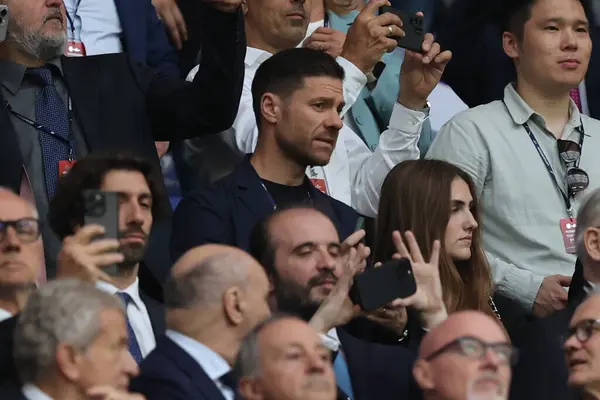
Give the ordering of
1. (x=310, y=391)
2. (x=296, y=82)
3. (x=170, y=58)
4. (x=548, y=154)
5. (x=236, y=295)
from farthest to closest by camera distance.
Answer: (x=170, y=58), (x=548, y=154), (x=296, y=82), (x=236, y=295), (x=310, y=391)

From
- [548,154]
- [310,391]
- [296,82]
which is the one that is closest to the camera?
[310,391]

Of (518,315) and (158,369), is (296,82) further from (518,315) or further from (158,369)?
(158,369)

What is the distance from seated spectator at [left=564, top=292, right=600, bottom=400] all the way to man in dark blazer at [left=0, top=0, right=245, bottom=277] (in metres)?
1.32

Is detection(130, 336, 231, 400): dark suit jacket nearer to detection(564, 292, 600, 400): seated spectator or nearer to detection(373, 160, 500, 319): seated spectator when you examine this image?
detection(564, 292, 600, 400): seated spectator

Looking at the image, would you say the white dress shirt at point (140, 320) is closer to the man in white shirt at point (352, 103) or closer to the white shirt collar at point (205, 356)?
the white shirt collar at point (205, 356)

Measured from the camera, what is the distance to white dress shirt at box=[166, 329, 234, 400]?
389 cm

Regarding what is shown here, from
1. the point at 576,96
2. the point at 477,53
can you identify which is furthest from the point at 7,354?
the point at 576,96

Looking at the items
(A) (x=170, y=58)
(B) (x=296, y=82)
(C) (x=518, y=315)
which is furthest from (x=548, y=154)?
(A) (x=170, y=58)

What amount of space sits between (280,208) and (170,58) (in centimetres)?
152

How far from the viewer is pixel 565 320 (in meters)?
4.66

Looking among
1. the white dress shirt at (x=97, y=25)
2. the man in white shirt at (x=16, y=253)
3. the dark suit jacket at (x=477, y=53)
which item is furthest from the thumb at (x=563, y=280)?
the man in white shirt at (x=16, y=253)

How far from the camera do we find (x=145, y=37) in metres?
5.98

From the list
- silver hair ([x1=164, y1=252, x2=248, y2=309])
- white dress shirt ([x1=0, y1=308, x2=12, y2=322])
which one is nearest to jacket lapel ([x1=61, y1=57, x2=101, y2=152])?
white dress shirt ([x1=0, y1=308, x2=12, y2=322])

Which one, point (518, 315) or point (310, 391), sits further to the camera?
point (518, 315)
